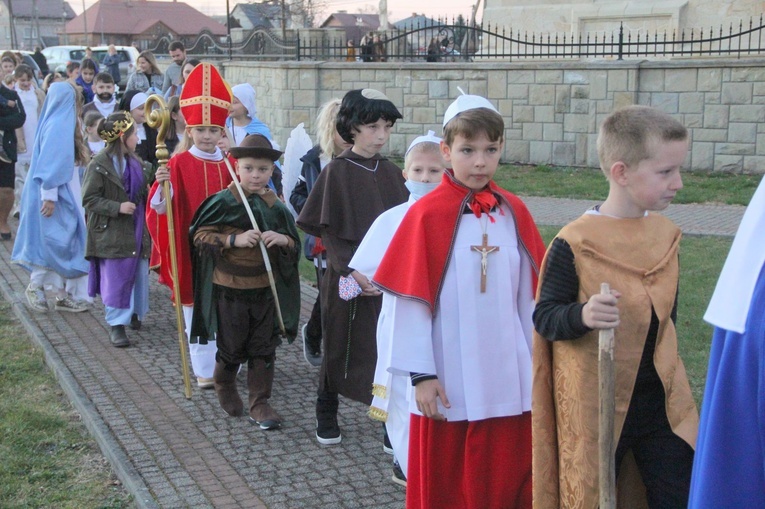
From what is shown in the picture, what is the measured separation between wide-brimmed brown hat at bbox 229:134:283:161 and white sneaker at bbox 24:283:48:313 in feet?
12.6

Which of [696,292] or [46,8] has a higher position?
[46,8]

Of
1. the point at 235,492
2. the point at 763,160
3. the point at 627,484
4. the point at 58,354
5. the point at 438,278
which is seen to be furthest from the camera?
the point at 763,160

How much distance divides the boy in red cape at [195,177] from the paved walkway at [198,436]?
471 millimetres

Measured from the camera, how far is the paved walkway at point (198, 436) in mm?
4656

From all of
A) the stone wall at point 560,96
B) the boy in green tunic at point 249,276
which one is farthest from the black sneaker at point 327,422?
the stone wall at point 560,96

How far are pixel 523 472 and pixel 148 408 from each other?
3096 millimetres

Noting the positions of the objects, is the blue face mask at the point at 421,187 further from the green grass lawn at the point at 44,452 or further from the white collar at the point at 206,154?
the white collar at the point at 206,154

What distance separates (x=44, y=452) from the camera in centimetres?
538

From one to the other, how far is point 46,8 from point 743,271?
135691mm

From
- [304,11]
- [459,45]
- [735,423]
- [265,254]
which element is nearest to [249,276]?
[265,254]

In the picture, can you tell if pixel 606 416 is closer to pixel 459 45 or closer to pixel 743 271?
pixel 743 271

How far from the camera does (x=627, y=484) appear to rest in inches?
127

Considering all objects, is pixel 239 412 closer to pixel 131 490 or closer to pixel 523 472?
pixel 131 490

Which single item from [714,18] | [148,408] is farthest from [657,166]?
[714,18]
